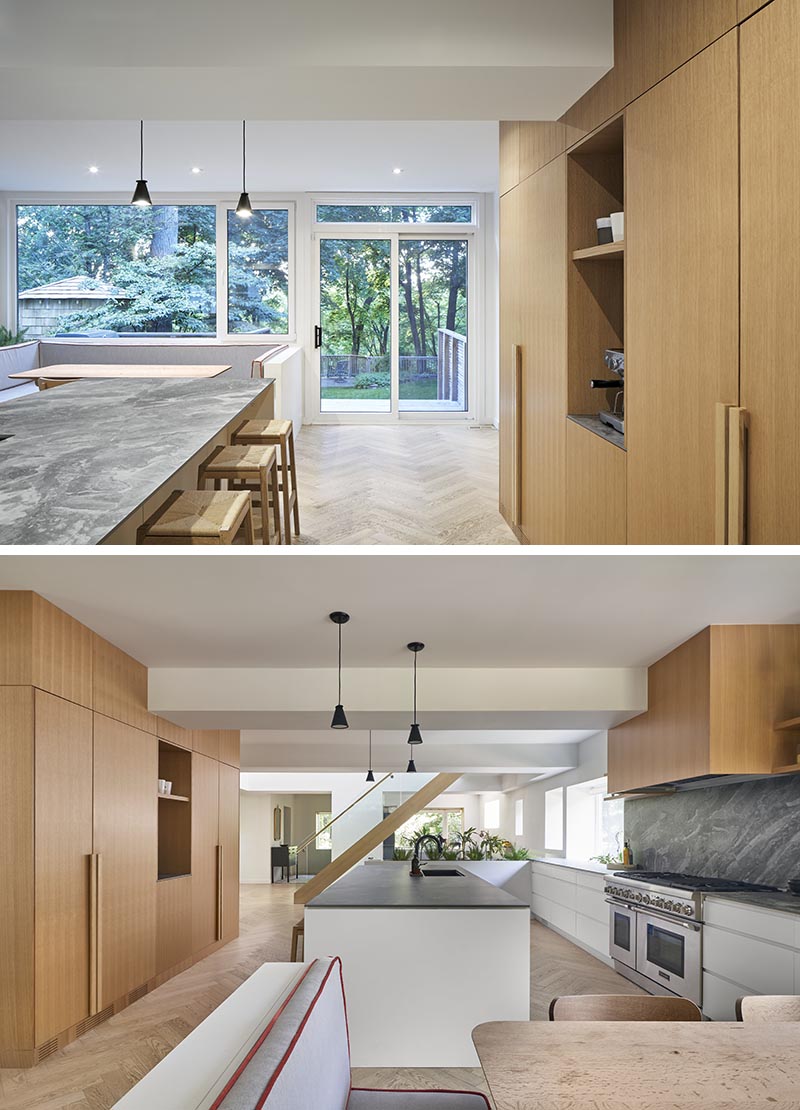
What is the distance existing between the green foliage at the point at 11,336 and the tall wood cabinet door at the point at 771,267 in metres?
11.4

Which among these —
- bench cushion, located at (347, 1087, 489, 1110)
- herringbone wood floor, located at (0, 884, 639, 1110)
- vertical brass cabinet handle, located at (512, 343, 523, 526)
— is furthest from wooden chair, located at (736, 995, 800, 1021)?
vertical brass cabinet handle, located at (512, 343, 523, 526)

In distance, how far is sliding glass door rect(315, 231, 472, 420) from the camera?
1325 centimetres

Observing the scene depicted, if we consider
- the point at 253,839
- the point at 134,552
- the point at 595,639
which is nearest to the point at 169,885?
the point at 595,639

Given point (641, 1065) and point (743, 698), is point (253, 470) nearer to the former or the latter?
point (743, 698)

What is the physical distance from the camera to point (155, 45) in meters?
4.25

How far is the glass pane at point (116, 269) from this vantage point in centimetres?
1335

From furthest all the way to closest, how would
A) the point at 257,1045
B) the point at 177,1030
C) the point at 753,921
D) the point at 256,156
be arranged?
1. the point at 256,156
2. the point at 177,1030
3. the point at 753,921
4. the point at 257,1045

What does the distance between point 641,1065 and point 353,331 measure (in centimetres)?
1157

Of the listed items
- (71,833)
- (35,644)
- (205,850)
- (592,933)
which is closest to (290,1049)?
(35,644)

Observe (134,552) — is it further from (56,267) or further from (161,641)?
(56,267)

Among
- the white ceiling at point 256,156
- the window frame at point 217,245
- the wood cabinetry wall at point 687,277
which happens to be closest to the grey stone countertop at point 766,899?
the wood cabinetry wall at point 687,277

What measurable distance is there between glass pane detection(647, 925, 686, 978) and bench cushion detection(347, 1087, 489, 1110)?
355 cm

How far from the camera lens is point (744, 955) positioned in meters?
5.32

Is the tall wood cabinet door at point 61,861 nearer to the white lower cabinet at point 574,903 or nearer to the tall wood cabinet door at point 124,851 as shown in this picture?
the tall wood cabinet door at point 124,851
